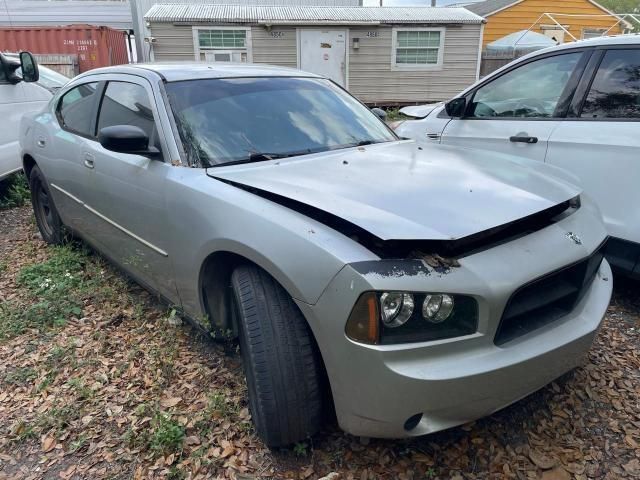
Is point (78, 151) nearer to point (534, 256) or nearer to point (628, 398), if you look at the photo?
point (534, 256)

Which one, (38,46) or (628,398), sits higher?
(38,46)

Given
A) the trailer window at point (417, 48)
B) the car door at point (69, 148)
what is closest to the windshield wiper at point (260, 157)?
the car door at point (69, 148)

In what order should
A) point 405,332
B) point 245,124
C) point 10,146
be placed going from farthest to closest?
1. point 10,146
2. point 245,124
3. point 405,332

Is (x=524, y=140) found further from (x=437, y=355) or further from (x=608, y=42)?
(x=437, y=355)

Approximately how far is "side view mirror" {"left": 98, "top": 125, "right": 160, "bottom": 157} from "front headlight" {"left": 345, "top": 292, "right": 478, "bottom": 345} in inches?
64.0

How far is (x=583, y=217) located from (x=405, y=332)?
3.83 feet

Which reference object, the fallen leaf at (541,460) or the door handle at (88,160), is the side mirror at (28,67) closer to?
the door handle at (88,160)

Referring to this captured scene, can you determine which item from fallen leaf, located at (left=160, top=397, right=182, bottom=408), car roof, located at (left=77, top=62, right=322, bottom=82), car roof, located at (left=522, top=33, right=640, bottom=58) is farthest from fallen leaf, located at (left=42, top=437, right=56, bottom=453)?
car roof, located at (left=522, top=33, right=640, bottom=58)

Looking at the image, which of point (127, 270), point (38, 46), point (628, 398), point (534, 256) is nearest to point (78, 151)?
point (127, 270)

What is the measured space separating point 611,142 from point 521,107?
35.0 inches

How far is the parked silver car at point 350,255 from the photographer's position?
5.77 feet

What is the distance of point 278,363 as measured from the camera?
2004 mm

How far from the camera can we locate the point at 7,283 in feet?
13.4

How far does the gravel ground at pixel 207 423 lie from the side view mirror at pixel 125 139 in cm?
118
